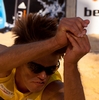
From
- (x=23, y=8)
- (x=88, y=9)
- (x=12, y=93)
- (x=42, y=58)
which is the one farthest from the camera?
(x=88, y=9)

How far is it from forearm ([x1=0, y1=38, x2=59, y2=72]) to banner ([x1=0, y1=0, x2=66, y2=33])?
4943 millimetres

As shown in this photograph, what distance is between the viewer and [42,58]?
2.21 metres

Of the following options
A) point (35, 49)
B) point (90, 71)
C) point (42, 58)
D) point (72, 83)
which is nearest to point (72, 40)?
point (35, 49)

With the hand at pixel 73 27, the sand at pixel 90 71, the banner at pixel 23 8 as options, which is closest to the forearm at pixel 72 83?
the hand at pixel 73 27

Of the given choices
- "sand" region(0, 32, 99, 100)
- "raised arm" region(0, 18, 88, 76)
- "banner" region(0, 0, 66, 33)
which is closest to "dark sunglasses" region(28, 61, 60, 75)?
"raised arm" region(0, 18, 88, 76)

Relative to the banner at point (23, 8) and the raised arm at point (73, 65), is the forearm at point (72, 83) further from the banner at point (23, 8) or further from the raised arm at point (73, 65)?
the banner at point (23, 8)

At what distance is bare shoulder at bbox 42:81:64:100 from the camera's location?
2.41m

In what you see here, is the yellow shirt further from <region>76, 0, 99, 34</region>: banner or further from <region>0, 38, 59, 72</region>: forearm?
<region>76, 0, 99, 34</region>: banner

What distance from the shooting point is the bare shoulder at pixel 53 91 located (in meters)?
2.41

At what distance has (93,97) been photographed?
4.08 meters

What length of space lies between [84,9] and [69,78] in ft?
16.6

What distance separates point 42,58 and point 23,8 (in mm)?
4587

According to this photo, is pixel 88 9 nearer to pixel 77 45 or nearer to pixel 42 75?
pixel 42 75

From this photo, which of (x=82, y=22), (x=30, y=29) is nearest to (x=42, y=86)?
(x=30, y=29)
